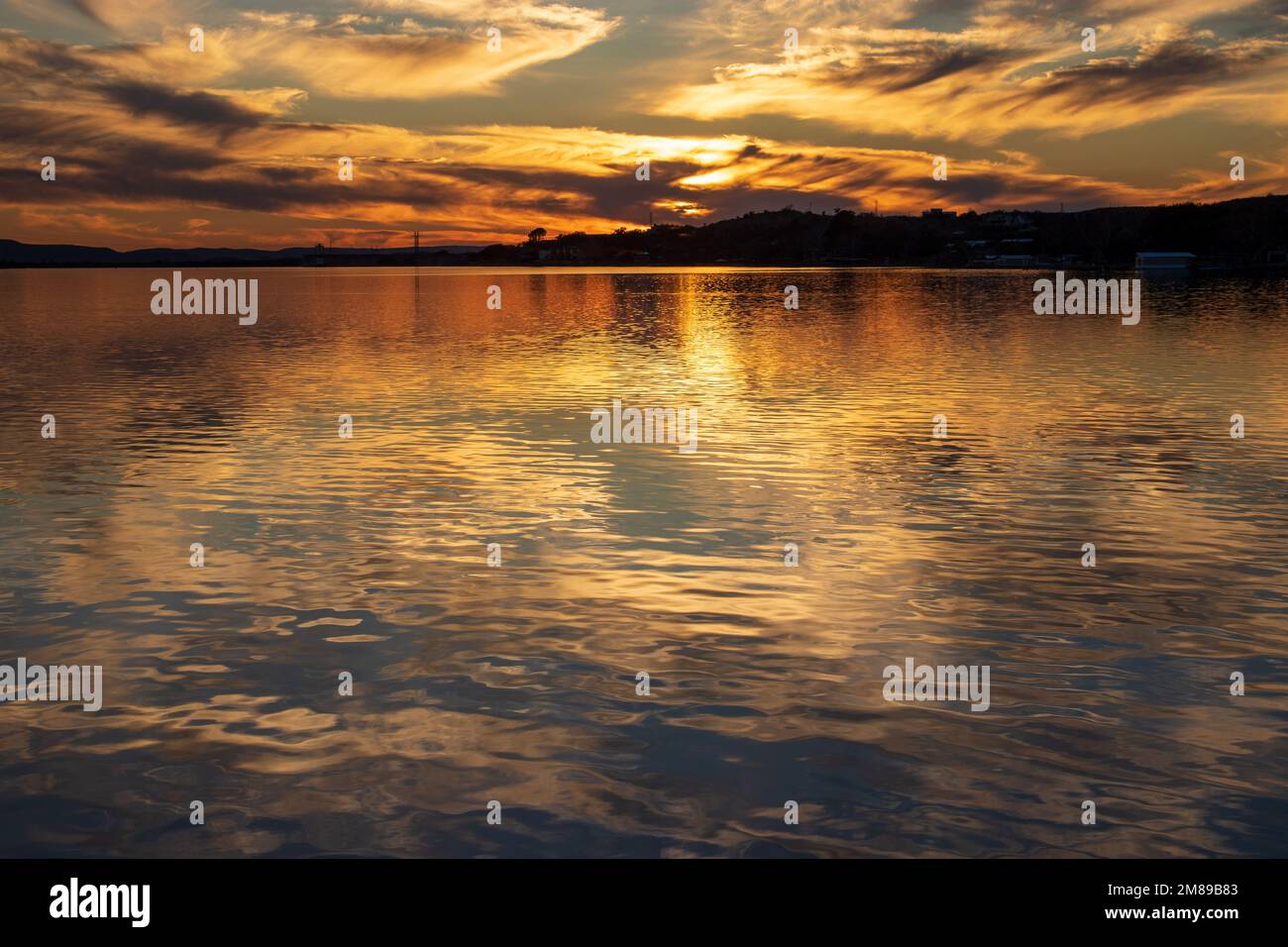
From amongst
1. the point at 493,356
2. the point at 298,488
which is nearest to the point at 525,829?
the point at 298,488

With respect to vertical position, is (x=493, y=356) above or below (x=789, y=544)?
above

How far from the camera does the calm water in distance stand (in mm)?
9461

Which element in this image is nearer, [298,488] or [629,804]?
[629,804]

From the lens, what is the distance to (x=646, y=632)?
46.9ft

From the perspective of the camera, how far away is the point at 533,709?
11781mm

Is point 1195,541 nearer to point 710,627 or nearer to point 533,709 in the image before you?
point 710,627

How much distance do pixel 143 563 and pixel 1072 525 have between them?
15.3 metres

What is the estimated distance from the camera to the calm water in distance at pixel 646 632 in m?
9.46
